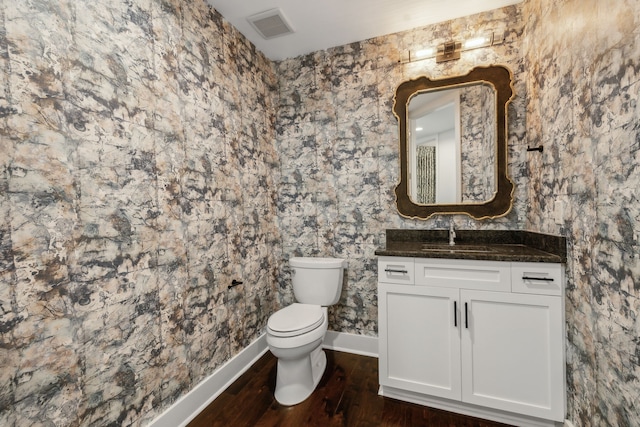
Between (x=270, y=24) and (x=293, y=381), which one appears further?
(x=270, y=24)

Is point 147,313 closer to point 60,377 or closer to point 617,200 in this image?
point 60,377

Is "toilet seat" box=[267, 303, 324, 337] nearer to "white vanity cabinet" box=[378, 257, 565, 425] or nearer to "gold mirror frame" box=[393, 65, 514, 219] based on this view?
"white vanity cabinet" box=[378, 257, 565, 425]

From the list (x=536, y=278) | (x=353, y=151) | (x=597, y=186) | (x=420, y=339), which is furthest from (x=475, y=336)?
(x=353, y=151)

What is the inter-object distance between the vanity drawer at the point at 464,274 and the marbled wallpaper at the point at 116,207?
1316 millimetres

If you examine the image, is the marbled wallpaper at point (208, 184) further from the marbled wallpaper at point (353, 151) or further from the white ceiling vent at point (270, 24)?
the white ceiling vent at point (270, 24)

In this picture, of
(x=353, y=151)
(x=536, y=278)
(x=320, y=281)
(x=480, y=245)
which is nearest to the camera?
(x=536, y=278)

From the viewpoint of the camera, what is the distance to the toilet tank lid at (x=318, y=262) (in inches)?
84.2

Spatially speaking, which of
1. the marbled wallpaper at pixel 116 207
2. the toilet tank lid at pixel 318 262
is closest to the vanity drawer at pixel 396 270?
the toilet tank lid at pixel 318 262

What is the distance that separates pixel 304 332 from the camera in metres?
1.68

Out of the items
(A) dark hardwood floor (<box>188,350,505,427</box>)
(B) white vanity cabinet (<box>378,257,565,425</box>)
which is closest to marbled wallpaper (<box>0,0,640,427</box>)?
(B) white vanity cabinet (<box>378,257,565,425</box>)

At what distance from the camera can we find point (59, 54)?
3.55ft

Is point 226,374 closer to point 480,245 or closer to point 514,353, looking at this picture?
point 514,353

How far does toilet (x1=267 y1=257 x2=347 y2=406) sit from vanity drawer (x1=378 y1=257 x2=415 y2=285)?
0.50m

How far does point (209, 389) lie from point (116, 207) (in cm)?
125
